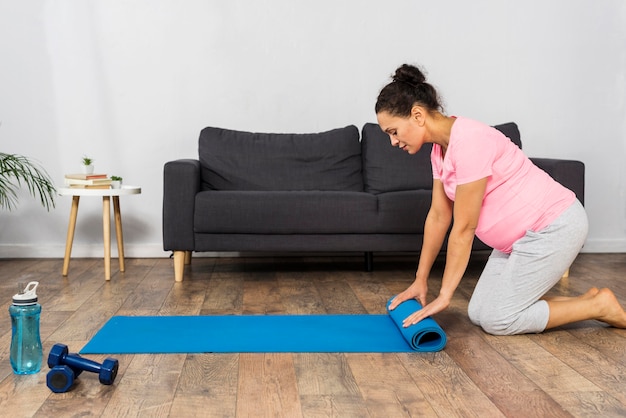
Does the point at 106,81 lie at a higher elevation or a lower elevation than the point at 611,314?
higher

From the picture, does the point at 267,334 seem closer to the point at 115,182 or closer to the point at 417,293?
the point at 417,293

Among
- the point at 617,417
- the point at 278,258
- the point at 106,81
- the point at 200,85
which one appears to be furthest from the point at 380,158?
the point at 617,417

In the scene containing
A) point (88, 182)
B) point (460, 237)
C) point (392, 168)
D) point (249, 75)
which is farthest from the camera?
point (249, 75)

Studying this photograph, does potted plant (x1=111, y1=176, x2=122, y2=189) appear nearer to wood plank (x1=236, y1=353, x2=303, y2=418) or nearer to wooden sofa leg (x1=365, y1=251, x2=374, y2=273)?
wooden sofa leg (x1=365, y1=251, x2=374, y2=273)

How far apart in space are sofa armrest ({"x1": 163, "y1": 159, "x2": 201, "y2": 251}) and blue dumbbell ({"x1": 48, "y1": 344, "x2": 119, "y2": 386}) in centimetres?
167

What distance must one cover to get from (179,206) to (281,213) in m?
0.51

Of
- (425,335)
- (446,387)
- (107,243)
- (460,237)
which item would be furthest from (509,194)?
(107,243)

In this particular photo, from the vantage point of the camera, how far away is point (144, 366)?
2113 millimetres

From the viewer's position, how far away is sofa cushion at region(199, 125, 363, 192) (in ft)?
13.4

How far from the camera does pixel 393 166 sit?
161 inches

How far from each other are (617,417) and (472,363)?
20.7 inches

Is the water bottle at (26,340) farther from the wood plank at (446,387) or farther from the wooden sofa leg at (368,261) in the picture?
the wooden sofa leg at (368,261)

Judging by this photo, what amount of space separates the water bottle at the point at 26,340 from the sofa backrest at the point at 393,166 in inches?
92.7

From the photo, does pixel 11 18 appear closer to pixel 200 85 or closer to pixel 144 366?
pixel 200 85
